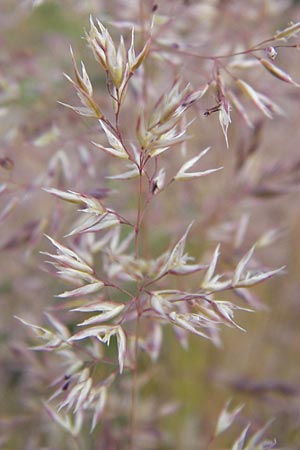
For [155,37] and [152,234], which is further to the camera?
[152,234]

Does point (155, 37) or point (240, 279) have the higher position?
point (155, 37)

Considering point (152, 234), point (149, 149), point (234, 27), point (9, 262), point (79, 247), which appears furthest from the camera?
point (9, 262)

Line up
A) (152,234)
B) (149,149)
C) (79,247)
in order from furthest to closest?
(152,234), (79,247), (149,149)

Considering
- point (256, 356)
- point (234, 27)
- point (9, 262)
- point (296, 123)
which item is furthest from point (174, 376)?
point (234, 27)

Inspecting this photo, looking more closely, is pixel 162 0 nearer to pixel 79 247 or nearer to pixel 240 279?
pixel 79 247

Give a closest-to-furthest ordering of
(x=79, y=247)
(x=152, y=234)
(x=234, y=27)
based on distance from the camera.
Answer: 1. (x=79, y=247)
2. (x=152, y=234)
3. (x=234, y=27)

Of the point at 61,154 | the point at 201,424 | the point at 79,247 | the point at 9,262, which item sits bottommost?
the point at 201,424

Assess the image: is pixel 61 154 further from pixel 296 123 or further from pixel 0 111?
pixel 296 123

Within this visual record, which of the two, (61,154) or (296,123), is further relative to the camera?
(296,123)

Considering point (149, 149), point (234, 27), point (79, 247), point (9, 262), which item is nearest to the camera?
point (149, 149)
